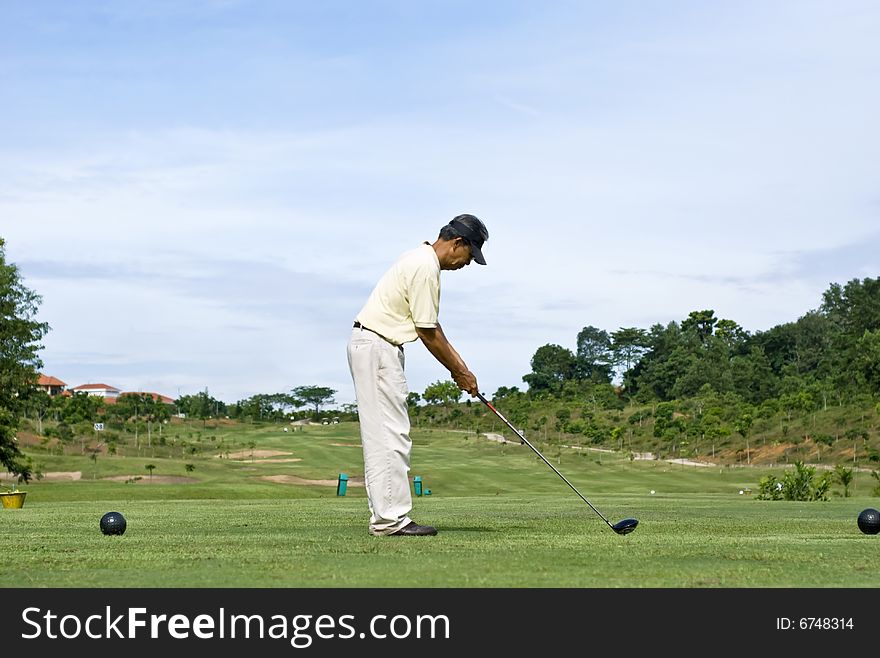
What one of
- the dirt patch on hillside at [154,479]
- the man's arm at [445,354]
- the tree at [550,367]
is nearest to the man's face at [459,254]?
the man's arm at [445,354]

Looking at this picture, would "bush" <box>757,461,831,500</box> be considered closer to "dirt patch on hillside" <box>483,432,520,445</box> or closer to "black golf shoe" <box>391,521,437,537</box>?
"black golf shoe" <box>391,521,437,537</box>

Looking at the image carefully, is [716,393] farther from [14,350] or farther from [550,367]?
[14,350]

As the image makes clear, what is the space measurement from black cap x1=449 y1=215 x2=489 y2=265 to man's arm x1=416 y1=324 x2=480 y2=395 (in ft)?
2.41

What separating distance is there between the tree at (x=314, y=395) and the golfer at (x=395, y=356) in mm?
119678

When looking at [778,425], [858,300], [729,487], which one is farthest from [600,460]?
[858,300]

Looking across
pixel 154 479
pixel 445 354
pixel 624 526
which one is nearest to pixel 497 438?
pixel 154 479

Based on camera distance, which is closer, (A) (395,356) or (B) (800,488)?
(A) (395,356)

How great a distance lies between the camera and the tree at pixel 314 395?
128625 mm

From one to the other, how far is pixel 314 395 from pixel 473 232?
121664 millimetres

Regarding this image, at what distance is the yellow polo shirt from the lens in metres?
9.27

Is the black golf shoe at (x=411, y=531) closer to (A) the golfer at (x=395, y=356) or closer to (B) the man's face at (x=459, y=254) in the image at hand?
(A) the golfer at (x=395, y=356)

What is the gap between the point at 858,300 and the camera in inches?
3762

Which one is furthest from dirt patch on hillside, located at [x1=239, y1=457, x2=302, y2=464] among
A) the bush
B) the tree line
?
the bush

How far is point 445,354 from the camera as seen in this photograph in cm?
938
